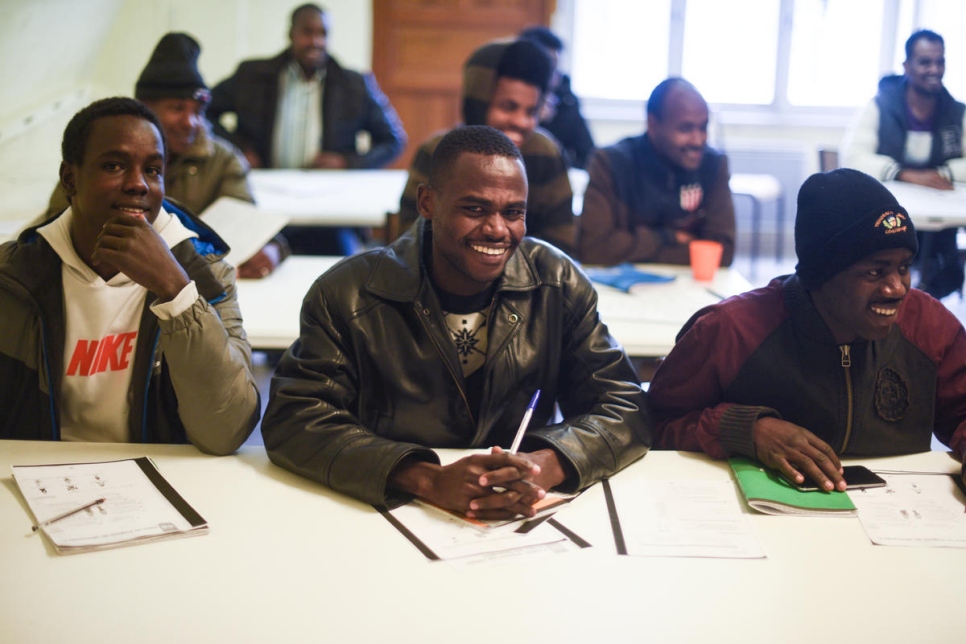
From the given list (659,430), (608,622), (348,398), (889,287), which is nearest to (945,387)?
(889,287)

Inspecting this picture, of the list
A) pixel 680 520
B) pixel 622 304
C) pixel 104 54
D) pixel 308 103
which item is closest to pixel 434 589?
pixel 680 520

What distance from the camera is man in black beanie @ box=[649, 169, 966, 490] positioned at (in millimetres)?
1631

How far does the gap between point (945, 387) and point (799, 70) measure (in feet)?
17.4

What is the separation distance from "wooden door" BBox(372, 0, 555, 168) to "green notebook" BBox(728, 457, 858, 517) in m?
5.40

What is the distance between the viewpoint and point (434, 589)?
4.04 feet

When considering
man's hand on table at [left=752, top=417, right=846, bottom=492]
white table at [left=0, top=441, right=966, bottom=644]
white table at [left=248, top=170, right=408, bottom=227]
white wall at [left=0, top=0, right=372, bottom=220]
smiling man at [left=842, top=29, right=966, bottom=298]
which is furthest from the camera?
white wall at [left=0, top=0, right=372, bottom=220]

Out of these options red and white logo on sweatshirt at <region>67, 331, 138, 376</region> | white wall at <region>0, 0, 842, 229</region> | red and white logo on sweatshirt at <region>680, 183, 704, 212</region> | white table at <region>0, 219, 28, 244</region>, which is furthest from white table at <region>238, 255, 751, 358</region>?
white wall at <region>0, 0, 842, 229</region>

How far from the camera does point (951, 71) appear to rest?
244 cm

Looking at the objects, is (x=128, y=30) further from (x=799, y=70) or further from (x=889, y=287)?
(x=889, y=287)

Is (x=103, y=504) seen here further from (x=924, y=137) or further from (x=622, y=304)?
(x=924, y=137)

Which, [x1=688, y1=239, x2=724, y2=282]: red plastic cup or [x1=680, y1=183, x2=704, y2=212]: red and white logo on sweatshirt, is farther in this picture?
[x1=680, y1=183, x2=704, y2=212]: red and white logo on sweatshirt

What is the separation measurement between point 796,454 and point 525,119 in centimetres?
171

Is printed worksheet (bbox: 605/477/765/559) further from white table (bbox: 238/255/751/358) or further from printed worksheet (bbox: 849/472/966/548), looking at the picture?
white table (bbox: 238/255/751/358)

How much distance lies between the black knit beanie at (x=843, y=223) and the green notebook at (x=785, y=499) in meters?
0.40
